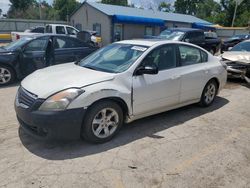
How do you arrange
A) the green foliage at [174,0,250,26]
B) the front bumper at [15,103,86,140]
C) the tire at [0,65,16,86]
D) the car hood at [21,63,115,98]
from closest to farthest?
1. the front bumper at [15,103,86,140]
2. the car hood at [21,63,115,98]
3. the tire at [0,65,16,86]
4. the green foliage at [174,0,250,26]

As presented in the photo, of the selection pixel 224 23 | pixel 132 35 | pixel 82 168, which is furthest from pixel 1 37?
pixel 224 23

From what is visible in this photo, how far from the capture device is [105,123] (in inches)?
147

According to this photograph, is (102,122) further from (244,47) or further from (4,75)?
(244,47)

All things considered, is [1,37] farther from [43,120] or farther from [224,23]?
[224,23]

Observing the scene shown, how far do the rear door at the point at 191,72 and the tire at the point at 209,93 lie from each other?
0.71 ft

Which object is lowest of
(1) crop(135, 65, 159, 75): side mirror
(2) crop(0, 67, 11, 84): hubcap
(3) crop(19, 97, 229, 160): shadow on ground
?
(3) crop(19, 97, 229, 160): shadow on ground

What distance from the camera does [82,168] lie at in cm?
314

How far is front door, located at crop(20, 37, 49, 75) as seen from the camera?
7199mm

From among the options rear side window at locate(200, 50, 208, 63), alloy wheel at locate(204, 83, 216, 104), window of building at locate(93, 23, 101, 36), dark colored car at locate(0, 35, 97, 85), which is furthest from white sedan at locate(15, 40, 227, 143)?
window of building at locate(93, 23, 101, 36)

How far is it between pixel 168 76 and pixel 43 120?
2320 millimetres

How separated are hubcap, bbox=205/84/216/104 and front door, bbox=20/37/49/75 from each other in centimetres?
480

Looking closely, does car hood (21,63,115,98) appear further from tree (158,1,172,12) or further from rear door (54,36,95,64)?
tree (158,1,172,12)

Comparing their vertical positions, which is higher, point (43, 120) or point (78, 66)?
point (78, 66)

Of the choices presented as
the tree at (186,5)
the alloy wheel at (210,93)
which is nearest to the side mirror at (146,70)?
the alloy wheel at (210,93)
